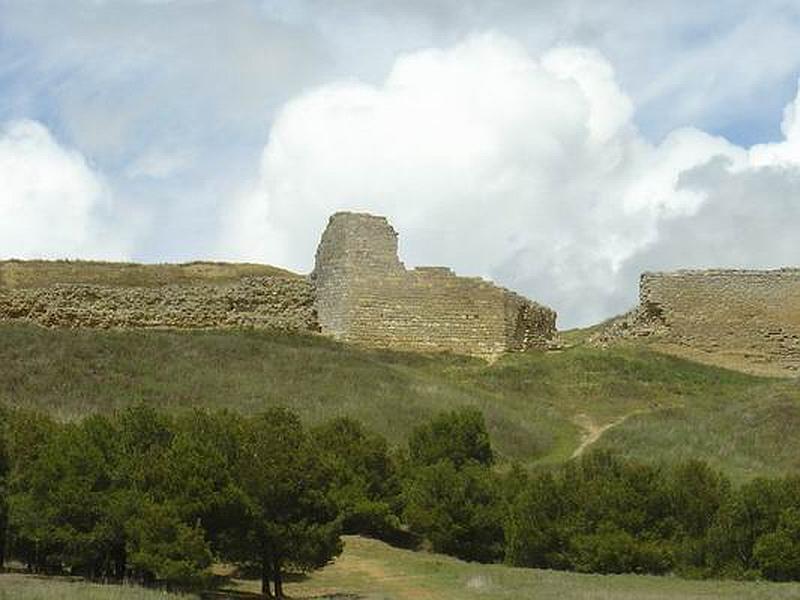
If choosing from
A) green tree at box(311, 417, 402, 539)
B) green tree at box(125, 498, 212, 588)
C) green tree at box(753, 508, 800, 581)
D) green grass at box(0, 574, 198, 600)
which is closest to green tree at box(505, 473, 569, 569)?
green tree at box(311, 417, 402, 539)

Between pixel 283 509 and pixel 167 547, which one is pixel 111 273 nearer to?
pixel 283 509

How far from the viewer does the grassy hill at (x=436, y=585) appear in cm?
1252

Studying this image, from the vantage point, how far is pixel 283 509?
47.3 ft

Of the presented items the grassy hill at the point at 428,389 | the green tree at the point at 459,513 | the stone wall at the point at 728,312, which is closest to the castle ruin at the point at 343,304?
the grassy hill at the point at 428,389

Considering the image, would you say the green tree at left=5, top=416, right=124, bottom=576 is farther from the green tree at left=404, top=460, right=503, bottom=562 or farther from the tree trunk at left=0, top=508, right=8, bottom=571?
the green tree at left=404, top=460, right=503, bottom=562

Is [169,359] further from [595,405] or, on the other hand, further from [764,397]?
[764,397]

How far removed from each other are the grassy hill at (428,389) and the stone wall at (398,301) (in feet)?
2.84

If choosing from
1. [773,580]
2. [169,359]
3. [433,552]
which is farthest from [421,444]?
[169,359]

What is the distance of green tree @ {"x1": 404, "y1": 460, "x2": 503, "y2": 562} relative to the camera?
17641mm

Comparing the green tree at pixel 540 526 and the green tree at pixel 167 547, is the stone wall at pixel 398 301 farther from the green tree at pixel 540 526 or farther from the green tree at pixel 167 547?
the green tree at pixel 167 547

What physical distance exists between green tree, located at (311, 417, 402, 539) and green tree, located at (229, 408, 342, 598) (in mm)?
2584

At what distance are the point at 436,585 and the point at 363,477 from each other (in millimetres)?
3610

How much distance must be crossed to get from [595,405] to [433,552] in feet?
37.9

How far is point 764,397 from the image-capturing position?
27.1 m
